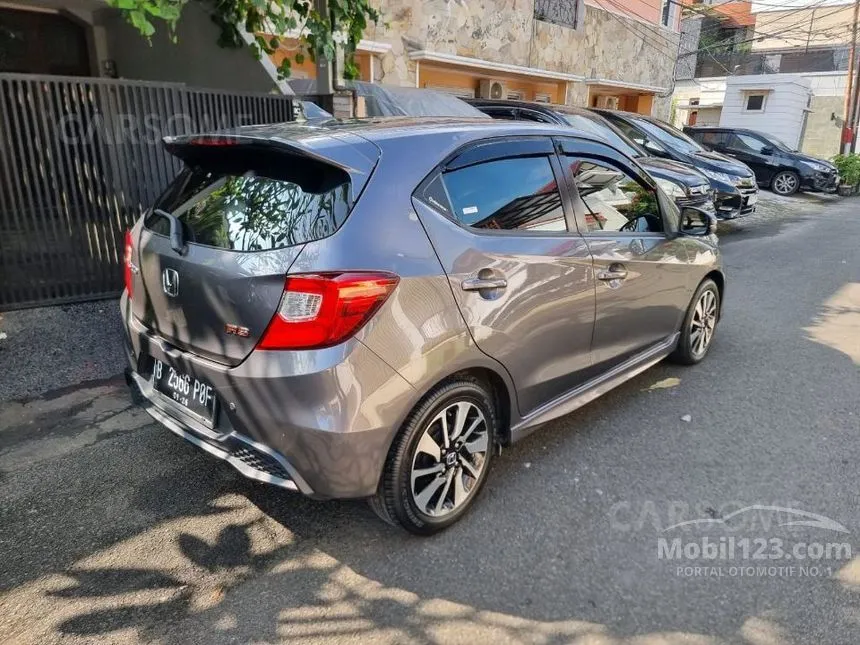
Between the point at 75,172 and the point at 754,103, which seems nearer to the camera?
the point at 75,172

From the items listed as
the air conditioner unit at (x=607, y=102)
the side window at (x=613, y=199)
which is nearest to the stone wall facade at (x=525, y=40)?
the air conditioner unit at (x=607, y=102)

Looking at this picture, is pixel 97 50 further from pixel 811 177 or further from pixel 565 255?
pixel 811 177

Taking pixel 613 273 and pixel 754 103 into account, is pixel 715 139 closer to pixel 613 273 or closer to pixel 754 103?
pixel 754 103

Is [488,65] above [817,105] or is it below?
above

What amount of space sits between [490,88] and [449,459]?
508 inches

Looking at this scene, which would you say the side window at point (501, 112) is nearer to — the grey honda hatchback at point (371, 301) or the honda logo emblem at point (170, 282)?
the grey honda hatchback at point (371, 301)

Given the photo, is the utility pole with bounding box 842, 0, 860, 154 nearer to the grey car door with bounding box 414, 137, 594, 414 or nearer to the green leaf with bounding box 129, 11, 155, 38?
the grey car door with bounding box 414, 137, 594, 414

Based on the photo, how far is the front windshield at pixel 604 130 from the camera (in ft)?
28.3

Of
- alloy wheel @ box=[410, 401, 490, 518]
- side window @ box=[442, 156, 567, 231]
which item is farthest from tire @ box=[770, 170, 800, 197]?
alloy wheel @ box=[410, 401, 490, 518]

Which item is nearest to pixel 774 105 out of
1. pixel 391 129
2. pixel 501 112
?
pixel 501 112

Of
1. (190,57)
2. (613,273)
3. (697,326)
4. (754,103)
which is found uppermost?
(190,57)

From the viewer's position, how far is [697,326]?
4.52 m

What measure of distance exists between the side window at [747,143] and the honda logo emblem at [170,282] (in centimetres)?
1645

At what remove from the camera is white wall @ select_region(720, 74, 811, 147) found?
22234 millimetres
